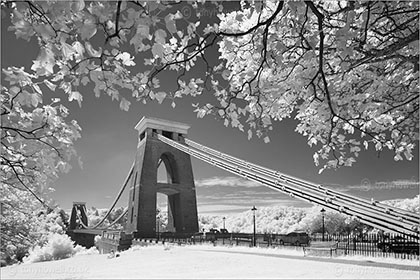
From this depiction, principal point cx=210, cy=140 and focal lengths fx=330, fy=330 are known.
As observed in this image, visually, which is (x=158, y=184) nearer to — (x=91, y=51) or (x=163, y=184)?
(x=163, y=184)

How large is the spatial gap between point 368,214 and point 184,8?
16.9ft

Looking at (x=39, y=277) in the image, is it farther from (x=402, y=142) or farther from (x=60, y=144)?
(x=402, y=142)

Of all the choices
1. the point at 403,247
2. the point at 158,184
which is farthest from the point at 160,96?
the point at 158,184

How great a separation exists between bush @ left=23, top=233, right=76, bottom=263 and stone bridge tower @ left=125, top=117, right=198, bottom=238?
6.91 meters

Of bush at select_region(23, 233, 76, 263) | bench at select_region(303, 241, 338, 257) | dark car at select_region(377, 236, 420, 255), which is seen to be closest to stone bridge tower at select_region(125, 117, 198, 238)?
bush at select_region(23, 233, 76, 263)

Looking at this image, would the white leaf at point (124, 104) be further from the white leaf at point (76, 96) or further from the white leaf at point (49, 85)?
the white leaf at point (49, 85)

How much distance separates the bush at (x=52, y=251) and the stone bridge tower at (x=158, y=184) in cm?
691

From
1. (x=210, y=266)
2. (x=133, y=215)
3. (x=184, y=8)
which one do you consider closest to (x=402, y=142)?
(x=184, y=8)

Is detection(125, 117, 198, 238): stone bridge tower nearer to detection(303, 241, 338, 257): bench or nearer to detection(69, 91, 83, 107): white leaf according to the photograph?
detection(303, 241, 338, 257): bench

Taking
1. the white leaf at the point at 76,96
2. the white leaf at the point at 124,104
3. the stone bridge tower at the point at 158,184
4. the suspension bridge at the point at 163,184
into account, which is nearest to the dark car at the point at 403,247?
the suspension bridge at the point at 163,184

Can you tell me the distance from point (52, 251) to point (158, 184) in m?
13.5

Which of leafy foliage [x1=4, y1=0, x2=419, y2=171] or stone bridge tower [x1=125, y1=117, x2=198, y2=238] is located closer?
leafy foliage [x1=4, y1=0, x2=419, y2=171]

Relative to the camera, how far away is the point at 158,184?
40.6 meters

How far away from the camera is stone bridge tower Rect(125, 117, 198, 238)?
38500 mm
